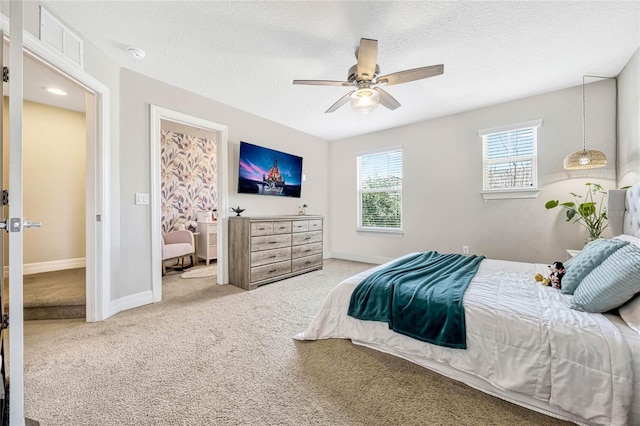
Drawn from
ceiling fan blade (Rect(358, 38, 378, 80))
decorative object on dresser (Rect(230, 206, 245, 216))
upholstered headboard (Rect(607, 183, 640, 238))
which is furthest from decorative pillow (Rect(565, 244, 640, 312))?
decorative object on dresser (Rect(230, 206, 245, 216))

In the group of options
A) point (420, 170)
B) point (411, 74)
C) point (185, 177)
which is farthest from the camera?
point (185, 177)

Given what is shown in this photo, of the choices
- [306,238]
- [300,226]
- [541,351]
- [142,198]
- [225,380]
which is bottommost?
[225,380]

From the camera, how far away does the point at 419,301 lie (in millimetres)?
1639

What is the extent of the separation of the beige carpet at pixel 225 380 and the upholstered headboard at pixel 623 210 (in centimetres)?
203

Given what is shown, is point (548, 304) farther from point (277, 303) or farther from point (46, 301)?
point (46, 301)

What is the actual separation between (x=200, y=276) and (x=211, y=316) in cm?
163

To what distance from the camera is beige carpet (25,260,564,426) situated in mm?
1290

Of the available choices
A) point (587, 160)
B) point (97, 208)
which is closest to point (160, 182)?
point (97, 208)

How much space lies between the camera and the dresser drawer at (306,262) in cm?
389

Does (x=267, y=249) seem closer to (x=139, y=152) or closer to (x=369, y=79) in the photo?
(x=139, y=152)

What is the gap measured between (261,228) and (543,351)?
2.92m

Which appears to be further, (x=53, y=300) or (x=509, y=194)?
(x=509, y=194)

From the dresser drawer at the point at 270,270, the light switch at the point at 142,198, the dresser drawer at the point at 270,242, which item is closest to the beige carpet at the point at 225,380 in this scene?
the dresser drawer at the point at 270,270

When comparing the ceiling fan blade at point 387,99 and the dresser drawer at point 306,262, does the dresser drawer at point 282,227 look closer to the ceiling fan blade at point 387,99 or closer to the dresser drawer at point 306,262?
the dresser drawer at point 306,262
